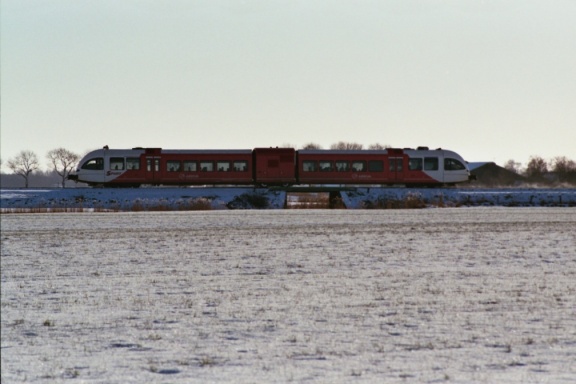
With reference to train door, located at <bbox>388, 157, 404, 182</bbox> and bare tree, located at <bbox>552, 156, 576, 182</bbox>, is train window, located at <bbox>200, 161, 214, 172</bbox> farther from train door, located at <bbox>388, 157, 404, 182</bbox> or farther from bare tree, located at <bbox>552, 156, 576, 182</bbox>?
bare tree, located at <bbox>552, 156, 576, 182</bbox>

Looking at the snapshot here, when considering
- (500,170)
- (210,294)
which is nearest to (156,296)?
(210,294)

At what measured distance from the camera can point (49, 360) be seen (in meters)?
9.31

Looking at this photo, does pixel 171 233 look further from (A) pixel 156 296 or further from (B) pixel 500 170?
(B) pixel 500 170

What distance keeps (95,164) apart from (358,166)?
1723 cm

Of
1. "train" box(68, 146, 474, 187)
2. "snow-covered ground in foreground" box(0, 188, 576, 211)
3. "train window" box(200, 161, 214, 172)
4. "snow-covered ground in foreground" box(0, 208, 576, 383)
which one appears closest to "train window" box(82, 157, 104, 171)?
"train" box(68, 146, 474, 187)

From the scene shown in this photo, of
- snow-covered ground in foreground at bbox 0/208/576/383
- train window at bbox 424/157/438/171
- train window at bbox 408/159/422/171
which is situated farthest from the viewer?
train window at bbox 424/157/438/171

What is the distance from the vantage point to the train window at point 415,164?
166ft

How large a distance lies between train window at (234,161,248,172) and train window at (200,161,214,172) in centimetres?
156

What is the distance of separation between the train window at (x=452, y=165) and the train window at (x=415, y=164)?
1774mm

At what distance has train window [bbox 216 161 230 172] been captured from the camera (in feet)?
165

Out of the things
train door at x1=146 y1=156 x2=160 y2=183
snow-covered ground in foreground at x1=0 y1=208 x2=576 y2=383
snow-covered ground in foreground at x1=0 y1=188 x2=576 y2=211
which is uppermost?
train door at x1=146 y1=156 x2=160 y2=183

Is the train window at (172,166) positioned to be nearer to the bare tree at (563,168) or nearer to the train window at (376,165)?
the train window at (376,165)

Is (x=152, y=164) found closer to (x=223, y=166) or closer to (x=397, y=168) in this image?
(x=223, y=166)

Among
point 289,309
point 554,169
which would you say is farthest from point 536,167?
point 289,309
